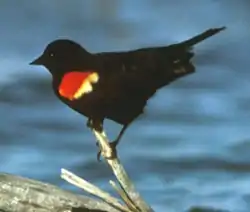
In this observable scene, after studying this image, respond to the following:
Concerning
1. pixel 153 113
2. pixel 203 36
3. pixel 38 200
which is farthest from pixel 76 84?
pixel 153 113

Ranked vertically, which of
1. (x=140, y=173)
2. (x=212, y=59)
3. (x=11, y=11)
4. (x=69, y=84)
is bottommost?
(x=69, y=84)

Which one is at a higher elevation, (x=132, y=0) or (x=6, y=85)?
(x=132, y=0)

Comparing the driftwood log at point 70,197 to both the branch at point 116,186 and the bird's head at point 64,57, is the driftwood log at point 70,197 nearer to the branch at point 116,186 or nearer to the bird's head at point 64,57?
the branch at point 116,186

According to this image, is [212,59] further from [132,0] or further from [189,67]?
[189,67]

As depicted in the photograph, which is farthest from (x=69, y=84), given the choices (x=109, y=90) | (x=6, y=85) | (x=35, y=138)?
(x=6, y=85)

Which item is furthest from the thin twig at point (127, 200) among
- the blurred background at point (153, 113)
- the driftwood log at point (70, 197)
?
the blurred background at point (153, 113)

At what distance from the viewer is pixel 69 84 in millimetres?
1369

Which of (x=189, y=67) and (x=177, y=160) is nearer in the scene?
(x=189, y=67)

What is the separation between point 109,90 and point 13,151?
3.40ft

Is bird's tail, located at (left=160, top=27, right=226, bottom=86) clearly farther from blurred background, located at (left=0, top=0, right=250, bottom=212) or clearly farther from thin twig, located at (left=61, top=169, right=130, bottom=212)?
blurred background, located at (left=0, top=0, right=250, bottom=212)

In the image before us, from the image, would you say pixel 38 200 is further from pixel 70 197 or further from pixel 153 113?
pixel 153 113

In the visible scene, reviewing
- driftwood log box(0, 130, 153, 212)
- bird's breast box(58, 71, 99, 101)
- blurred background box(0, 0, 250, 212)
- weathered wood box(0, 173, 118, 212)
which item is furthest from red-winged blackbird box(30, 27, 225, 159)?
blurred background box(0, 0, 250, 212)

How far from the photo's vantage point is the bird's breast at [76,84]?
1.37 m

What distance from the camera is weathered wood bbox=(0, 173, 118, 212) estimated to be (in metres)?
1.59
